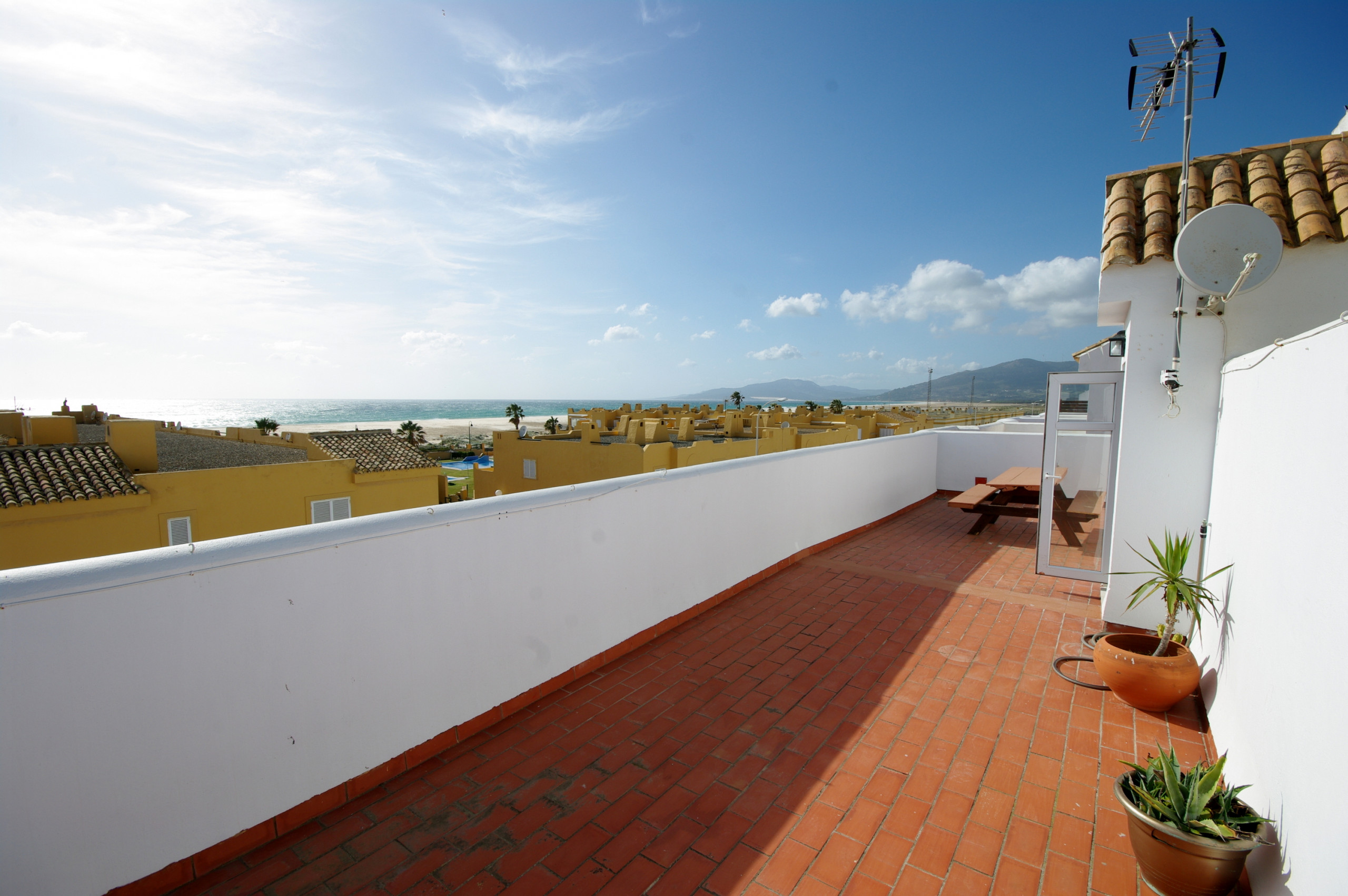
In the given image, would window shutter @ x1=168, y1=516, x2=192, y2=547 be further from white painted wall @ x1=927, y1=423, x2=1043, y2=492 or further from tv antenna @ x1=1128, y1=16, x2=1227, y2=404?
tv antenna @ x1=1128, y1=16, x2=1227, y2=404

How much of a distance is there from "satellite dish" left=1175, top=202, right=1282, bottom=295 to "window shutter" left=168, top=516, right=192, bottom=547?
1994cm

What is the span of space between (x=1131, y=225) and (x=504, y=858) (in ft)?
20.1

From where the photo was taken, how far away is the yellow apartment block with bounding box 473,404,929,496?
18.2 meters

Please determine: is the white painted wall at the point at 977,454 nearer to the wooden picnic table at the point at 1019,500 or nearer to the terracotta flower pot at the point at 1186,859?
the wooden picnic table at the point at 1019,500


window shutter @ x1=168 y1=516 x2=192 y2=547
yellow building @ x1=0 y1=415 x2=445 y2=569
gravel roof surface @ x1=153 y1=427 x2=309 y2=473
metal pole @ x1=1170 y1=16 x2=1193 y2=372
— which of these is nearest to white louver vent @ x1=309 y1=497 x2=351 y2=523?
yellow building @ x1=0 y1=415 x2=445 y2=569

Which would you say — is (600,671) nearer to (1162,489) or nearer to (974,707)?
(974,707)

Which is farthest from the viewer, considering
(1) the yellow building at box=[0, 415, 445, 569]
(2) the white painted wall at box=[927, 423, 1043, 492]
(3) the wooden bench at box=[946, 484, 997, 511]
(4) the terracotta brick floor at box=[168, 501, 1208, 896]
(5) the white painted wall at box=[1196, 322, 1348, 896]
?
(1) the yellow building at box=[0, 415, 445, 569]

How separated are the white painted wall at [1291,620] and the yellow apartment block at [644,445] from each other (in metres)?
11.0

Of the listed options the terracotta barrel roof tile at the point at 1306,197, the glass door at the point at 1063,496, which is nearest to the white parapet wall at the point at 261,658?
the glass door at the point at 1063,496

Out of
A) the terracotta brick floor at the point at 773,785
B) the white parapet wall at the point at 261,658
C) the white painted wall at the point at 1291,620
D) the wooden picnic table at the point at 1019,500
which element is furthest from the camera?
the wooden picnic table at the point at 1019,500

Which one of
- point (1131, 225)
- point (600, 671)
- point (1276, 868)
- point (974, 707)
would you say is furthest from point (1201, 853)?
point (1131, 225)

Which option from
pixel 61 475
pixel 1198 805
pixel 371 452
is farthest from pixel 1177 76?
pixel 371 452

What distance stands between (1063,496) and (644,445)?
592 inches

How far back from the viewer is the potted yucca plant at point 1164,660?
3373mm
